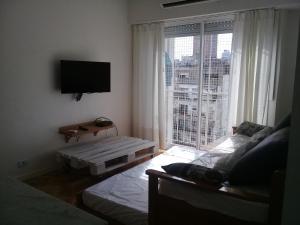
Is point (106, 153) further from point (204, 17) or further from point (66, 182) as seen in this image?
point (204, 17)

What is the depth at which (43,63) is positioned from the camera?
11.5 ft

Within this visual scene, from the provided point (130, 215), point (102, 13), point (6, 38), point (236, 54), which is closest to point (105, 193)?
point (130, 215)

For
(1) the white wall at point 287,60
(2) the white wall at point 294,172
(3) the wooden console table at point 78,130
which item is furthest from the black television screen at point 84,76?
(2) the white wall at point 294,172

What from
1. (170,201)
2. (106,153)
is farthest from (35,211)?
(106,153)

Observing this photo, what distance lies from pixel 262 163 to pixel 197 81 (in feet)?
9.15

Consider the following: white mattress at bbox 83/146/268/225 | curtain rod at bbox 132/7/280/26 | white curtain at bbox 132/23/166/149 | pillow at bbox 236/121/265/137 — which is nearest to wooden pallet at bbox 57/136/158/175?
white mattress at bbox 83/146/268/225

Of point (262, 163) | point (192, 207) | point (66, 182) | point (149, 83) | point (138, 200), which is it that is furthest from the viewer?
point (149, 83)

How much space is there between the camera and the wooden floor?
10.1ft

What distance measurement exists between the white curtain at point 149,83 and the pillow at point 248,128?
1540 millimetres

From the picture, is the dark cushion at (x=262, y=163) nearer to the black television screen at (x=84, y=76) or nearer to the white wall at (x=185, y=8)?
the white wall at (x=185, y=8)

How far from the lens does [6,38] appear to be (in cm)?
312

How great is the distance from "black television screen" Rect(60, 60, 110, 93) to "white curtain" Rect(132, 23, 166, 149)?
790mm

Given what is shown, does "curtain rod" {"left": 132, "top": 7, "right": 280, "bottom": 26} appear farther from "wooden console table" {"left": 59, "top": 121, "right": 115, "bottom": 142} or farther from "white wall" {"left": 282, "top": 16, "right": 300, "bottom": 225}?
"white wall" {"left": 282, "top": 16, "right": 300, "bottom": 225}

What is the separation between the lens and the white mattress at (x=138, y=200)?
1617 mm
